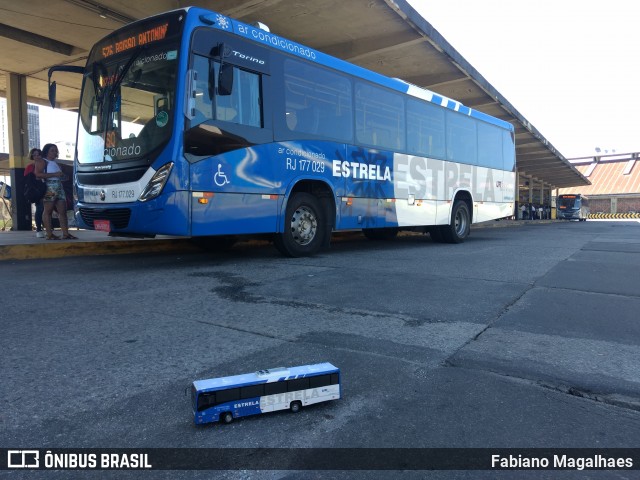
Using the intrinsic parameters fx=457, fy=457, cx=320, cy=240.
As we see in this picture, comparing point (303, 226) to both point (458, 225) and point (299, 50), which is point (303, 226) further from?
point (458, 225)

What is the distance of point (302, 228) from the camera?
316 inches

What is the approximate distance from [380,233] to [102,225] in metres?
7.57

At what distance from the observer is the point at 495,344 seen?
3412 mm

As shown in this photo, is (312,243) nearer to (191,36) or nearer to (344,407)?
(191,36)

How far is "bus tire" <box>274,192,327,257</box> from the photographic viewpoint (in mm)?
7734

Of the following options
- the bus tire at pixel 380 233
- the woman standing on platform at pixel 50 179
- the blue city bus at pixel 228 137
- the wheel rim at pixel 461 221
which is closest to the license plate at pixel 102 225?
the blue city bus at pixel 228 137

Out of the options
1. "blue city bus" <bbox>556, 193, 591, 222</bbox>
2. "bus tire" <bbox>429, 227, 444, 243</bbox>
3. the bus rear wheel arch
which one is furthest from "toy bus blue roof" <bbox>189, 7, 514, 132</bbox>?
"blue city bus" <bbox>556, 193, 591, 222</bbox>

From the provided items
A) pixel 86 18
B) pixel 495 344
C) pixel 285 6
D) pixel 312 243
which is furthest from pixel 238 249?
pixel 495 344

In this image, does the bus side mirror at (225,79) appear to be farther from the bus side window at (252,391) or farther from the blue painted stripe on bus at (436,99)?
the blue painted stripe on bus at (436,99)

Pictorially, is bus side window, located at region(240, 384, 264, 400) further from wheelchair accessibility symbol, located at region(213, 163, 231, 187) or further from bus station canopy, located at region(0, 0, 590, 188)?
bus station canopy, located at region(0, 0, 590, 188)

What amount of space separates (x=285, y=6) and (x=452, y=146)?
5.25m

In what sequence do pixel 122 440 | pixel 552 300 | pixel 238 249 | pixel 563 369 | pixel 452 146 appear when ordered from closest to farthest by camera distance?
1. pixel 122 440
2. pixel 563 369
3. pixel 552 300
4. pixel 238 249
5. pixel 452 146

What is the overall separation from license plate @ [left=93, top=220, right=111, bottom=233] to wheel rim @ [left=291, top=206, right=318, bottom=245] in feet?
9.37

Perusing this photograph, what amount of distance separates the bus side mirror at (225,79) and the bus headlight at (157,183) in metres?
1.28
